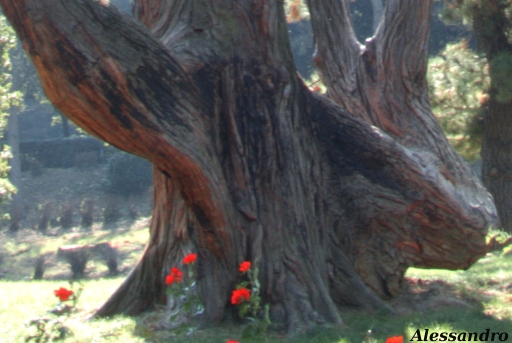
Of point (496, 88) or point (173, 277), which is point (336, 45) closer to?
point (496, 88)

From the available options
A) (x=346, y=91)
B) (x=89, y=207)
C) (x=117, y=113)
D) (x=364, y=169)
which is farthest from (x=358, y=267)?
(x=89, y=207)

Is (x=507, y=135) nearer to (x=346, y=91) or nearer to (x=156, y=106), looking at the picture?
(x=346, y=91)

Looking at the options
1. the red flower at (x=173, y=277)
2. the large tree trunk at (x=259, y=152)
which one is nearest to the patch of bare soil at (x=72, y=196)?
the large tree trunk at (x=259, y=152)

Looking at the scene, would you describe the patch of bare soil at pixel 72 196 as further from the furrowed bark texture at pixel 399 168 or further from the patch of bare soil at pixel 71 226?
the furrowed bark texture at pixel 399 168

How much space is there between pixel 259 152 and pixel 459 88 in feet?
22.3

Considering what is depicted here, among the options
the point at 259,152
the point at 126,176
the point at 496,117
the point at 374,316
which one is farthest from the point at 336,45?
the point at 126,176

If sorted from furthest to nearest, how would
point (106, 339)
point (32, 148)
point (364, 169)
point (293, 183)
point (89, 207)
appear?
point (32, 148) < point (89, 207) < point (364, 169) < point (293, 183) < point (106, 339)

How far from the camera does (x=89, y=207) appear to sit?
24047mm

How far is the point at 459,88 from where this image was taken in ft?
36.8

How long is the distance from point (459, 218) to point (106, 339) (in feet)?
11.3

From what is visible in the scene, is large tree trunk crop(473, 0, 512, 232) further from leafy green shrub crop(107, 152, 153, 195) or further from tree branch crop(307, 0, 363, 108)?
leafy green shrub crop(107, 152, 153, 195)

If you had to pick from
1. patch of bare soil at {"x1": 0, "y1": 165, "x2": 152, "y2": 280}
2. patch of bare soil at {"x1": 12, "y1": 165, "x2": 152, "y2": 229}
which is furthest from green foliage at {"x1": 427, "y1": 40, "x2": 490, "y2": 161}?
patch of bare soil at {"x1": 12, "y1": 165, "x2": 152, "y2": 229}

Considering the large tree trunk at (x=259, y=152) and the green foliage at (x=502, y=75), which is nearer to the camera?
the large tree trunk at (x=259, y=152)

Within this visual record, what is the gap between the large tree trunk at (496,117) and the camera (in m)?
10.6
